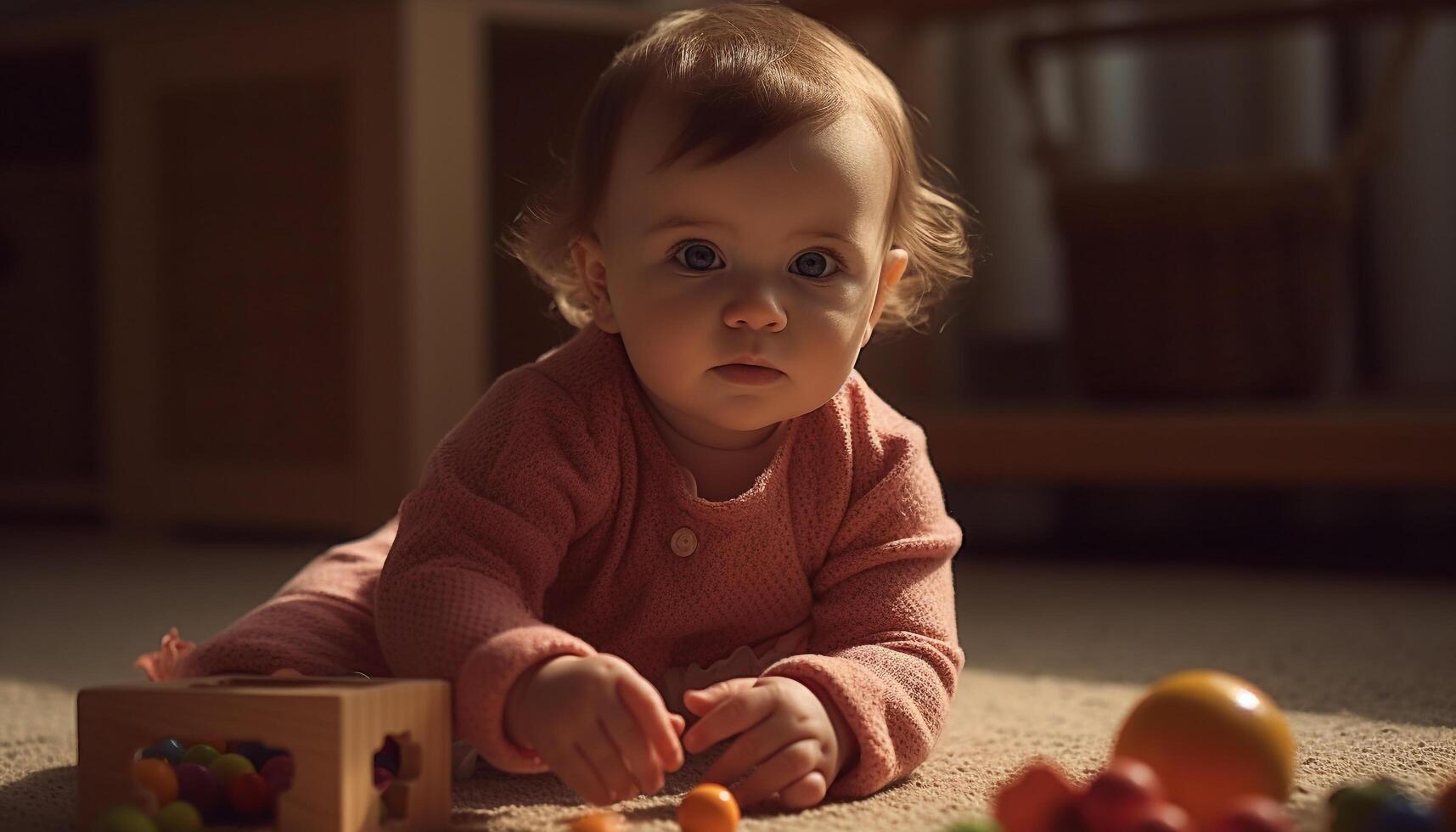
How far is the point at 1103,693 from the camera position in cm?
102

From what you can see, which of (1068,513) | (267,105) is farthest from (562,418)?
(1068,513)

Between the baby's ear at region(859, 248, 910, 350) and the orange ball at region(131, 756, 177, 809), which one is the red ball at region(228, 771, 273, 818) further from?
the baby's ear at region(859, 248, 910, 350)

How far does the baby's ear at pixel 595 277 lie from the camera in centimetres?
84

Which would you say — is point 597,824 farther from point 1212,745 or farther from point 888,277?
point 888,277

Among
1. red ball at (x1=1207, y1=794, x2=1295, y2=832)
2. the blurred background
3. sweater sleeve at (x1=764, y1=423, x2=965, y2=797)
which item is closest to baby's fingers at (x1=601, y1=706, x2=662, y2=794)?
sweater sleeve at (x1=764, y1=423, x2=965, y2=797)

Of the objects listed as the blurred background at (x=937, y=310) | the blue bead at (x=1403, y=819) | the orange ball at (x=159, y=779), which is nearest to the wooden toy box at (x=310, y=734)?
the orange ball at (x=159, y=779)

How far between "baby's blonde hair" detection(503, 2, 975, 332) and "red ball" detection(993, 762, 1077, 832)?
330 mm

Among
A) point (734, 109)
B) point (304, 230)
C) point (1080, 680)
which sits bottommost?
point (1080, 680)

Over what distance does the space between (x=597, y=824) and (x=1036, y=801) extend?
0.18 metres

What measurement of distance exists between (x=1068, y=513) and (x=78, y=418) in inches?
58.0

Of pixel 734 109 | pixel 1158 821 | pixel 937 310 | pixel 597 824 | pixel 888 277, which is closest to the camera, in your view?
pixel 1158 821

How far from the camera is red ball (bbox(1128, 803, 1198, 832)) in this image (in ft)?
1.76

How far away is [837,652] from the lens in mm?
812

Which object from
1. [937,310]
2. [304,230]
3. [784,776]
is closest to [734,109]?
[784,776]
